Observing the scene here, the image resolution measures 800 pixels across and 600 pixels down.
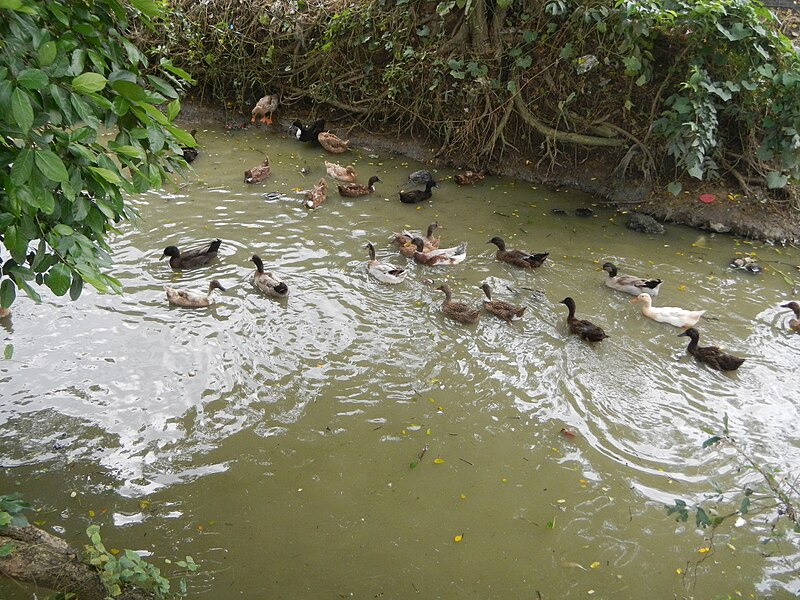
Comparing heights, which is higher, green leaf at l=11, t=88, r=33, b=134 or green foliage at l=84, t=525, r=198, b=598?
green leaf at l=11, t=88, r=33, b=134

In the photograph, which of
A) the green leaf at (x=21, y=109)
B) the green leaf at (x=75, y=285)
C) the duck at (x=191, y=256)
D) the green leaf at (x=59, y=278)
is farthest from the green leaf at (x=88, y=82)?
the duck at (x=191, y=256)

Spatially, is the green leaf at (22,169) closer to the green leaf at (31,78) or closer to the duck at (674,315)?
the green leaf at (31,78)

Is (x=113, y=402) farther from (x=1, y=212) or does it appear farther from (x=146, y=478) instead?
(x=1, y=212)

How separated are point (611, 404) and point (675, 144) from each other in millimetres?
5080

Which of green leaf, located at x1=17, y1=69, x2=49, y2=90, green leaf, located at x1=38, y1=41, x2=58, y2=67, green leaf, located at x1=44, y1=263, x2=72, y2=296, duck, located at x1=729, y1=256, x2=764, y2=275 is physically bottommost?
duck, located at x1=729, y1=256, x2=764, y2=275

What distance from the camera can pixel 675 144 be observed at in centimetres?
961

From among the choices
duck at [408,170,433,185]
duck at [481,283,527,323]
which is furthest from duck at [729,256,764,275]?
duck at [408,170,433,185]

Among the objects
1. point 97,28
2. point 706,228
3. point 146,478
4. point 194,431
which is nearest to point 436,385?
point 194,431

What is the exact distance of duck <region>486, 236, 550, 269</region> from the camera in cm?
853

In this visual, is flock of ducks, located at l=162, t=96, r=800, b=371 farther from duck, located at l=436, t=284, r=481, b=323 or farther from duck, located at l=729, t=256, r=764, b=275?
duck, located at l=729, t=256, r=764, b=275

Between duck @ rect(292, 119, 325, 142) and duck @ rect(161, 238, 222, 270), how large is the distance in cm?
477

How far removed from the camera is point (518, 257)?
8602 mm

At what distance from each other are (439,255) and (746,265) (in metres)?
4.12

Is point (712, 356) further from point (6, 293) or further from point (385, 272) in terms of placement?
point (6, 293)
